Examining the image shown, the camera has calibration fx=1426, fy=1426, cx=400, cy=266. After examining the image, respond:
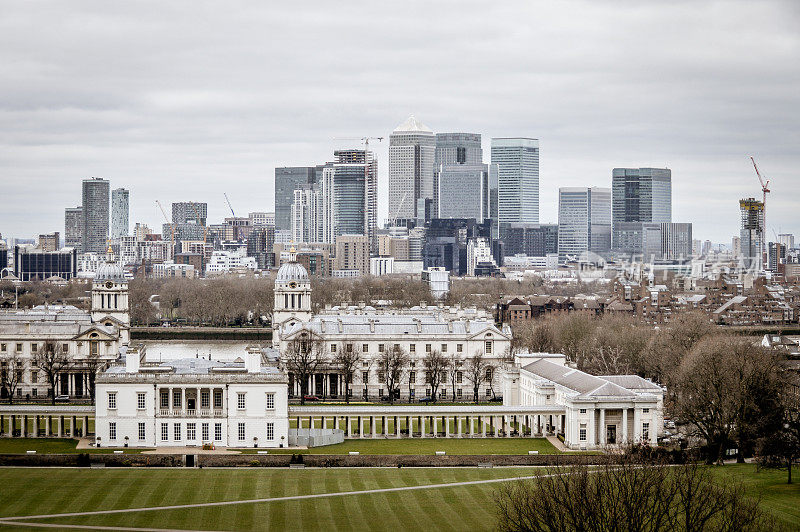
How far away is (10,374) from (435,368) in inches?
1157

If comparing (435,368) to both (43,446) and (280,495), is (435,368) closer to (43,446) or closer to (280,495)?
(43,446)

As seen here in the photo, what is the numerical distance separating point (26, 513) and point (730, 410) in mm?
35446

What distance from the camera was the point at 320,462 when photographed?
6756 cm

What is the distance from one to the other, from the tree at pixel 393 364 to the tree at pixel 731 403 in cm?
2431

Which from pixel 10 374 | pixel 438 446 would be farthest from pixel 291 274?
pixel 438 446

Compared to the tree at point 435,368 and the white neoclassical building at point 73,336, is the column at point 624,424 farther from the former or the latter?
the white neoclassical building at point 73,336

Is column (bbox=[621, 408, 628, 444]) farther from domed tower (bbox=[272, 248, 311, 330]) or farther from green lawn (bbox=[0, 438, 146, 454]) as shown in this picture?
domed tower (bbox=[272, 248, 311, 330])

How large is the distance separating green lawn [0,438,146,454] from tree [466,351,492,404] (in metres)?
31.5

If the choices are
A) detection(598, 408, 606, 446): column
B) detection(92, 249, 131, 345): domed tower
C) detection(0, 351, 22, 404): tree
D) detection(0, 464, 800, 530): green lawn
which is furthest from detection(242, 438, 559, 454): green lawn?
detection(92, 249, 131, 345): domed tower

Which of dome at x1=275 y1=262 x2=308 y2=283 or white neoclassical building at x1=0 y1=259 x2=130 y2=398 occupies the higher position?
dome at x1=275 y1=262 x2=308 y2=283

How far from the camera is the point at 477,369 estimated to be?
99812 millimetres

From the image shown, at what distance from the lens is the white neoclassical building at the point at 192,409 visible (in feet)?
243

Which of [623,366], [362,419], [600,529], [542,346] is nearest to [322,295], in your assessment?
[542,346]

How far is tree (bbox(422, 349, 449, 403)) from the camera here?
322 ft
